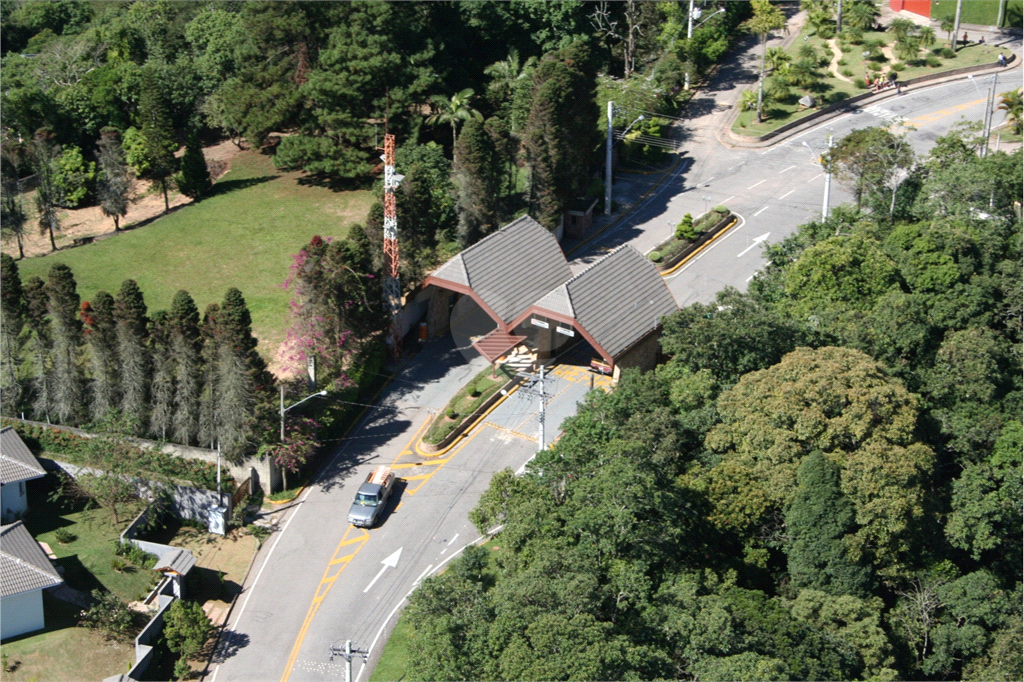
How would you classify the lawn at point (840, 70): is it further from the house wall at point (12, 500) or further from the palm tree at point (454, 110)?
the house wall at point (12, 500)

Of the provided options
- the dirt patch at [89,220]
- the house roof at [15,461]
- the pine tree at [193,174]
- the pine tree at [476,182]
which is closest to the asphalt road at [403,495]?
the pine tree at [476,182]

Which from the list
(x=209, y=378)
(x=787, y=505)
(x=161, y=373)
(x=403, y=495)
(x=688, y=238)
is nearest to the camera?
(x=787, y=505)

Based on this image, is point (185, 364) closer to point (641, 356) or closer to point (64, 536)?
point (64, 536)

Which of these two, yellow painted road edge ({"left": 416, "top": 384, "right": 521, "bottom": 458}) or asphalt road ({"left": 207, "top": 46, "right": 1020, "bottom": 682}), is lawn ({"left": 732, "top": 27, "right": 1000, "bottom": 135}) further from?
yellow painted road edge ({"left": 416, "top": 384, "right": 521, "bottom": 458})

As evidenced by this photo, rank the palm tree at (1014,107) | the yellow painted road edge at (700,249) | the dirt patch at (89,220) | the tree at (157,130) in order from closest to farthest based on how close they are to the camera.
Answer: the yellow painted road edge at (700,249)
the dirt patch at (89,220)
the tree at (157,130)
the palm tree at (1014,107)

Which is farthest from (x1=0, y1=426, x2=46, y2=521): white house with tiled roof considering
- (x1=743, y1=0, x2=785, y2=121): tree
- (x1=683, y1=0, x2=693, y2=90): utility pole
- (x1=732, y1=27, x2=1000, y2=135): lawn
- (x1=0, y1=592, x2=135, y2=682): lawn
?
(x1=743, y1=0, x2=785, y2=121): tree

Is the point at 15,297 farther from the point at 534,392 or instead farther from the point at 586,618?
the point at 586,618

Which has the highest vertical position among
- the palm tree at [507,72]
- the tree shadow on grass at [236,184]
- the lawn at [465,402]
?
the palm tree at [507,72]

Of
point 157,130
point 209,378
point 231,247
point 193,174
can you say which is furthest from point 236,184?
point 209,378
